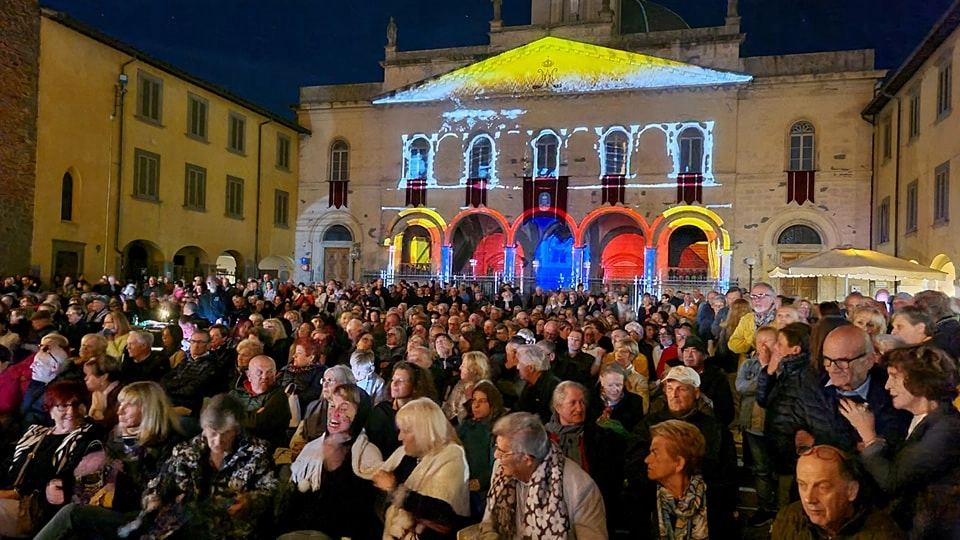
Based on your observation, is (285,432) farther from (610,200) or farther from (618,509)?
(610,200)

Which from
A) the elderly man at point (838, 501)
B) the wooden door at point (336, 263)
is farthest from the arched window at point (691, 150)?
the elderly man at point (838, 501)

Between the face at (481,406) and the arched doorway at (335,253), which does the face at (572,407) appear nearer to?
the face at (481,406)

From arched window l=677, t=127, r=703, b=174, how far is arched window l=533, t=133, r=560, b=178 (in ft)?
15.8

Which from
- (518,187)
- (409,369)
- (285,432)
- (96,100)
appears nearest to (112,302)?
(285,432)

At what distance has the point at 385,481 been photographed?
3928 mm

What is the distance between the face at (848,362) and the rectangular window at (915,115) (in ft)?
59.9

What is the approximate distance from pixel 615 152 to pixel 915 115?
10474 millimetres

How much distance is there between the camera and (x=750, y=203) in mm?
25516

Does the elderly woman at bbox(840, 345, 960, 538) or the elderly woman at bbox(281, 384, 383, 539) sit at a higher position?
the elderly woman at bbox(840, 345, 960, 538)

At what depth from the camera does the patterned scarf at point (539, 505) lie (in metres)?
3.35

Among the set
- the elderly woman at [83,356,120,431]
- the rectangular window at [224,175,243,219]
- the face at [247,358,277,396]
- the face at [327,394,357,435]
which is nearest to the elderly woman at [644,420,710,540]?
the face at [327,394,357,435]

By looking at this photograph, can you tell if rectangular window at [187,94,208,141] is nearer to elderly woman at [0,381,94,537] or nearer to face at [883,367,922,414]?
elderly woman at [0,381,94,537]

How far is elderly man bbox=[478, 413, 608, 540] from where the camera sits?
3.37 metres

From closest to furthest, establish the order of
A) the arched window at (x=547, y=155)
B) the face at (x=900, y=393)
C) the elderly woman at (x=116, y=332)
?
the face at (x=900, y=393) → the elderly woman at (x=116, y=332) → the arched window at (x=547, y=155)
